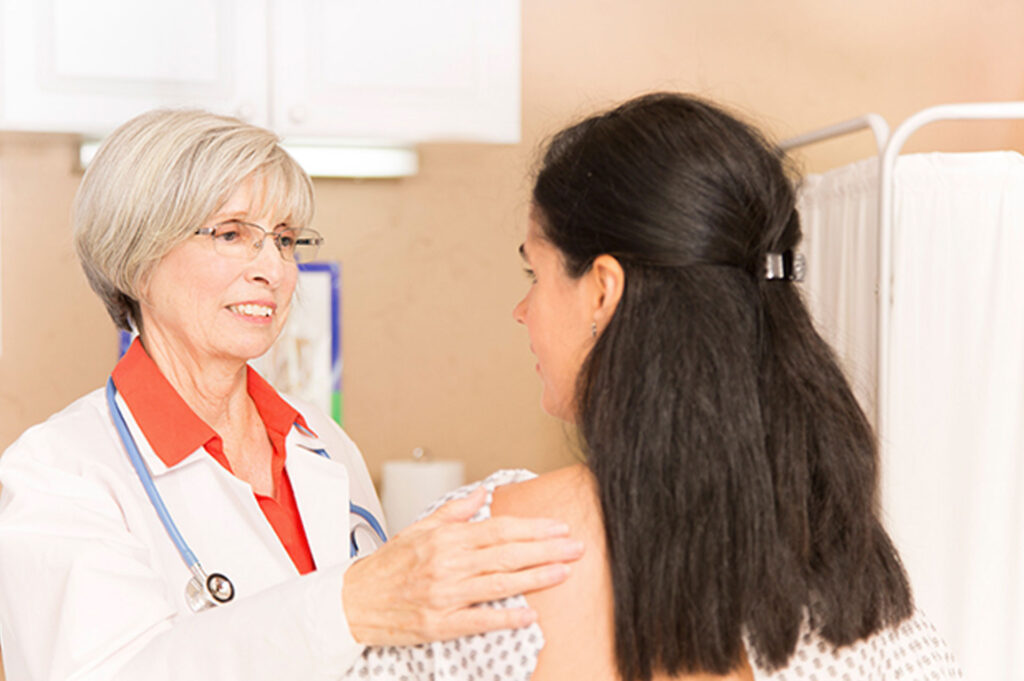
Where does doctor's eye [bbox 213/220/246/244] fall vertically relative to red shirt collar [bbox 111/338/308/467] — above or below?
above

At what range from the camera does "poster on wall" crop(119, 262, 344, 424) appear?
240cm

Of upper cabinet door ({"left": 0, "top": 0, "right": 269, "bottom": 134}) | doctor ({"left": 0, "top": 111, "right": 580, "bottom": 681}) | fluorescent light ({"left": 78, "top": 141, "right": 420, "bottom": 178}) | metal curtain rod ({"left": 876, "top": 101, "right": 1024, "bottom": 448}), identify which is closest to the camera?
doctor ({"left": 0, "top": 111, "right": 580, "bottom": 681})

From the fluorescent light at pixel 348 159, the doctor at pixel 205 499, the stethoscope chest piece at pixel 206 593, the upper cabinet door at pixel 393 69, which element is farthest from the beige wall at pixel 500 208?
the stethoscope chest piece at pixel 206 593

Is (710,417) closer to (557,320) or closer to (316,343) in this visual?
(557,320)

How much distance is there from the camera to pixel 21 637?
109 centimetres

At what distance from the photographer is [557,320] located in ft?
2.94

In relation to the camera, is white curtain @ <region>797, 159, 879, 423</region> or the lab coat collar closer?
the lab coat collar

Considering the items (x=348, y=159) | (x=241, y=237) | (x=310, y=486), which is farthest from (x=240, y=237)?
(x=348, y=159)

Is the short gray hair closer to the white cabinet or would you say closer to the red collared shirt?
the red collared shirt

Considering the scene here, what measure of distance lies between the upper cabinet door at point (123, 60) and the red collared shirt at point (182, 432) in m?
0.71

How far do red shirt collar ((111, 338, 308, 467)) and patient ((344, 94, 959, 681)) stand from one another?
20.3 inches

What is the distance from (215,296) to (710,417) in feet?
2.51

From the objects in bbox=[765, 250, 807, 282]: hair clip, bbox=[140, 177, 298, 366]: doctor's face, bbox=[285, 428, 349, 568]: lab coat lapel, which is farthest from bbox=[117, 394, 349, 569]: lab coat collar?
bbox=[765, 250, 807, 282]: hair clip

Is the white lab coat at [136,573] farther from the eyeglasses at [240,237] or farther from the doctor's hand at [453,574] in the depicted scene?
the eyeglasses at [240,237]
